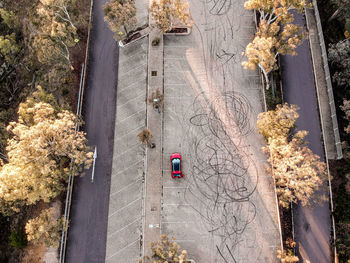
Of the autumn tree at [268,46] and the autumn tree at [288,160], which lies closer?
the autumn tree at [288,160]

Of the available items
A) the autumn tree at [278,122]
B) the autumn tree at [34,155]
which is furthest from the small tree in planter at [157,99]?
the autumn tree at [278,122]

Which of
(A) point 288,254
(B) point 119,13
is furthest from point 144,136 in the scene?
(A) point 288,254

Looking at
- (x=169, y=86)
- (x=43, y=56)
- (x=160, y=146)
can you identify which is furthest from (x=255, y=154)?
(x=43, y=56)

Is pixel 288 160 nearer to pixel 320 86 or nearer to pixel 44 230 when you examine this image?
pixel 320 86

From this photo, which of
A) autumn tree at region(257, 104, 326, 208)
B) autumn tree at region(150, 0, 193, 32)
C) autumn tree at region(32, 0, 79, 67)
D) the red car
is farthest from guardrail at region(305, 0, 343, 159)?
autumn tree at region(32, 0, 79, 67)

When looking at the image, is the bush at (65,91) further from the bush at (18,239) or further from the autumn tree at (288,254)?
the autumn tree at (288,254)

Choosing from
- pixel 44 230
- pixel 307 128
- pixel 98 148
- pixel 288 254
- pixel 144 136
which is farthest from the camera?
pixel 98 148

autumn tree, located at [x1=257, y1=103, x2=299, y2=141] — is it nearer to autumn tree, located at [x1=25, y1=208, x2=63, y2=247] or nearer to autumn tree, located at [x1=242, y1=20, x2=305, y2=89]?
autumn tree, located at [x1=242, y1=20, x2=305, y2=89]
